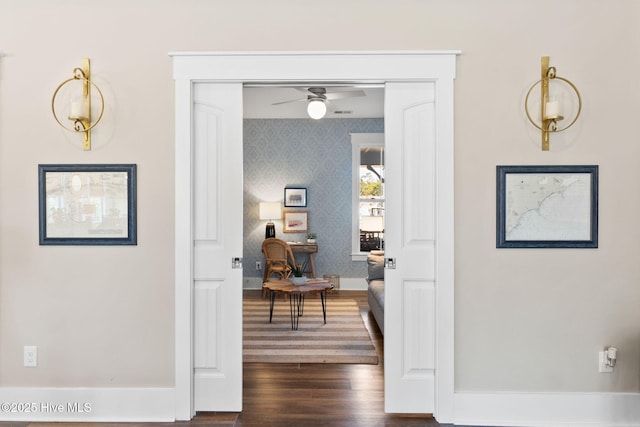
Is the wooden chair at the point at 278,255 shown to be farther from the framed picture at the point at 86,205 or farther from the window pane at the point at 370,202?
the framed picture at the point at 86,205

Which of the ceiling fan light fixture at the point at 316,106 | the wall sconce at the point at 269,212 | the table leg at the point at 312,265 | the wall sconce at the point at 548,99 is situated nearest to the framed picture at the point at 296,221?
the wall sconce at the point at 269,212

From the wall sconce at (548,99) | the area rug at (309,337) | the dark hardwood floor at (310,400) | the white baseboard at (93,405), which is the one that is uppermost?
the wall sconce at (548,99)

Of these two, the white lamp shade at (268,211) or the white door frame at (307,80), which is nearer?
the white door frame at (307,80)

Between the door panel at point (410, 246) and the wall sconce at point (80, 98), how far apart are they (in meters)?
1.82

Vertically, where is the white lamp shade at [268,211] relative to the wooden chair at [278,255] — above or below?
above

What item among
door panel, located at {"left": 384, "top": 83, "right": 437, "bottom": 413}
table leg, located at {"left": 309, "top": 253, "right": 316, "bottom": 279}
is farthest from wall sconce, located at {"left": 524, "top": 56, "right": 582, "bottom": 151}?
table leg, located at {"left": 309, "top": 253, "right": 316, "bottom": 279}

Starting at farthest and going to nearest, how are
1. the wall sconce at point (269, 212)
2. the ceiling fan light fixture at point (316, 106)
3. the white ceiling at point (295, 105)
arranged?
the wall sconce at point (269, 212) < the white ceiling at point (295, 105) < the ceiling fan light fixture at point (316, 106)

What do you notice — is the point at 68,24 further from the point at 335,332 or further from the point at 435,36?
the point at 335,332

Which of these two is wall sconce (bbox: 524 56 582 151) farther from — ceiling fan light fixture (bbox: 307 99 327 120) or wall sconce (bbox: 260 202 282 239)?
wall sconce (bbox: 260 202 282 239)

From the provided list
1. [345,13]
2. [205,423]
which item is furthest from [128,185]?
[345,13]

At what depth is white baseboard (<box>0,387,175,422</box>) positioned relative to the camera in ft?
8.52

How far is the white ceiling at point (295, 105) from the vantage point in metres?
5.39

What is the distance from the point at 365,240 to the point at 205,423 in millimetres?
4596

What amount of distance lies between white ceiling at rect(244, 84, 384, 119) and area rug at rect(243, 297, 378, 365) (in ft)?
8.69
